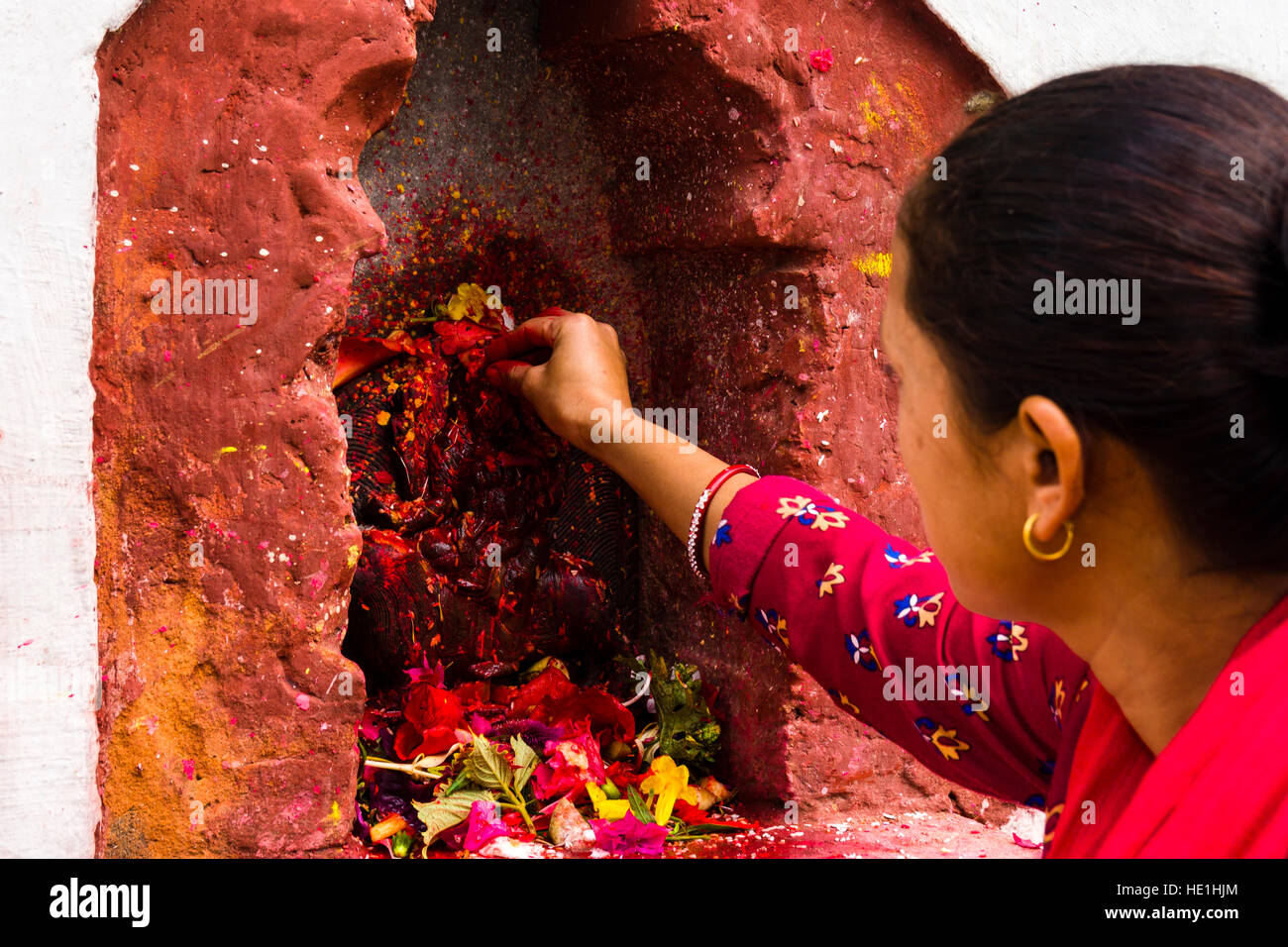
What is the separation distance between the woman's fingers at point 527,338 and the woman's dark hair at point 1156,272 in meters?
0.89

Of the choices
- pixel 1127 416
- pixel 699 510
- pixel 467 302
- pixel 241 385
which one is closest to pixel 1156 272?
pixel 1127 416

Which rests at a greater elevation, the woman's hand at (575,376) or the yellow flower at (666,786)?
the woman's hand at (575,376)

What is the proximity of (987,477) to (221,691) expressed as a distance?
915 millimetres

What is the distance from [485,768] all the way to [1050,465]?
1.05m

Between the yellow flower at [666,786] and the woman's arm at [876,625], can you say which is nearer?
the woman's arm at [876,625]

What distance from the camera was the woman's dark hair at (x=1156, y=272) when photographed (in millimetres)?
Result: 622

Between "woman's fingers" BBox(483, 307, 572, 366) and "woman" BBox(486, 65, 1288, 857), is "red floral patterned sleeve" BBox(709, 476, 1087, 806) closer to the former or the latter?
"woman" BBox(486, 65, 1288, 857)

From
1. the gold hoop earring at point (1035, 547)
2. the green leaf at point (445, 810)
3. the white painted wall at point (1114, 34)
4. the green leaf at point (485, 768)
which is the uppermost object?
the white painted wall at point (1114, 34)

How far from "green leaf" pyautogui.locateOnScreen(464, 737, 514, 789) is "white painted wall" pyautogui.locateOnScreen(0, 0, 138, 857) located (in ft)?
1.68

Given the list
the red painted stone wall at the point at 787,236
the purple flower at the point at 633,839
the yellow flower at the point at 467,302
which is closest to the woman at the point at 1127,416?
the purple flower at the point at 633,839

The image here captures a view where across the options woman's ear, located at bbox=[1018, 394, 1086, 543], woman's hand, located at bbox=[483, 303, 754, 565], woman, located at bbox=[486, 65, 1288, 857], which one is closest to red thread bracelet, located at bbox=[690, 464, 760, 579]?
woman's hand, located at bbox=[483, 303, 754, 565]

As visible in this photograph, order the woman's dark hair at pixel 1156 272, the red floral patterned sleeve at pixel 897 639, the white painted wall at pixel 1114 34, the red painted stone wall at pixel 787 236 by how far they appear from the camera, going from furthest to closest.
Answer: the white painted wall at pixel 1114 34, the red painted stone wall at pixel 787 236, the red floral patterned sleeve at pixel 897 639, the woman's dark hair at pixel 1156 272

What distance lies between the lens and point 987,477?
745mm

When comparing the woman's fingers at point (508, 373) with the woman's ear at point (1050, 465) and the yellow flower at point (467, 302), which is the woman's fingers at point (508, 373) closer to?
the yellow flower at point (467, 302)
